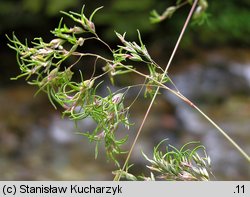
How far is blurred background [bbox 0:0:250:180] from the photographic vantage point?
4180 mm

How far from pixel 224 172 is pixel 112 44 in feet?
7.22

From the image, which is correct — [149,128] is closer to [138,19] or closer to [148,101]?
[148,101]

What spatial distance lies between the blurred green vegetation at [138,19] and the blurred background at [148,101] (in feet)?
0.03

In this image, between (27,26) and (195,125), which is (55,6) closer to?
(27,26)

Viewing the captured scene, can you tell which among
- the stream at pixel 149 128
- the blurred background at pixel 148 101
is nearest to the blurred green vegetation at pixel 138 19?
the blurred background at pixel 148 101

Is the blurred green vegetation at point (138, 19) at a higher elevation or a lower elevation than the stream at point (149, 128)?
higher

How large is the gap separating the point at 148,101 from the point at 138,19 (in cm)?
101

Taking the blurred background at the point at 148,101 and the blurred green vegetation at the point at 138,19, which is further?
the blurred green vegetation at the point at 138,19

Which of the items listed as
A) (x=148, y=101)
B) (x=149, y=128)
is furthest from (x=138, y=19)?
(x=149, y=128)

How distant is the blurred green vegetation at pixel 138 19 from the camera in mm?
5344

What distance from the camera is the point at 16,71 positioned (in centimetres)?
544

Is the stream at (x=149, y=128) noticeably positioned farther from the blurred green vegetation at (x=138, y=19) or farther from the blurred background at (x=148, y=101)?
the blurred green vegetation at (x=138, y=19)
